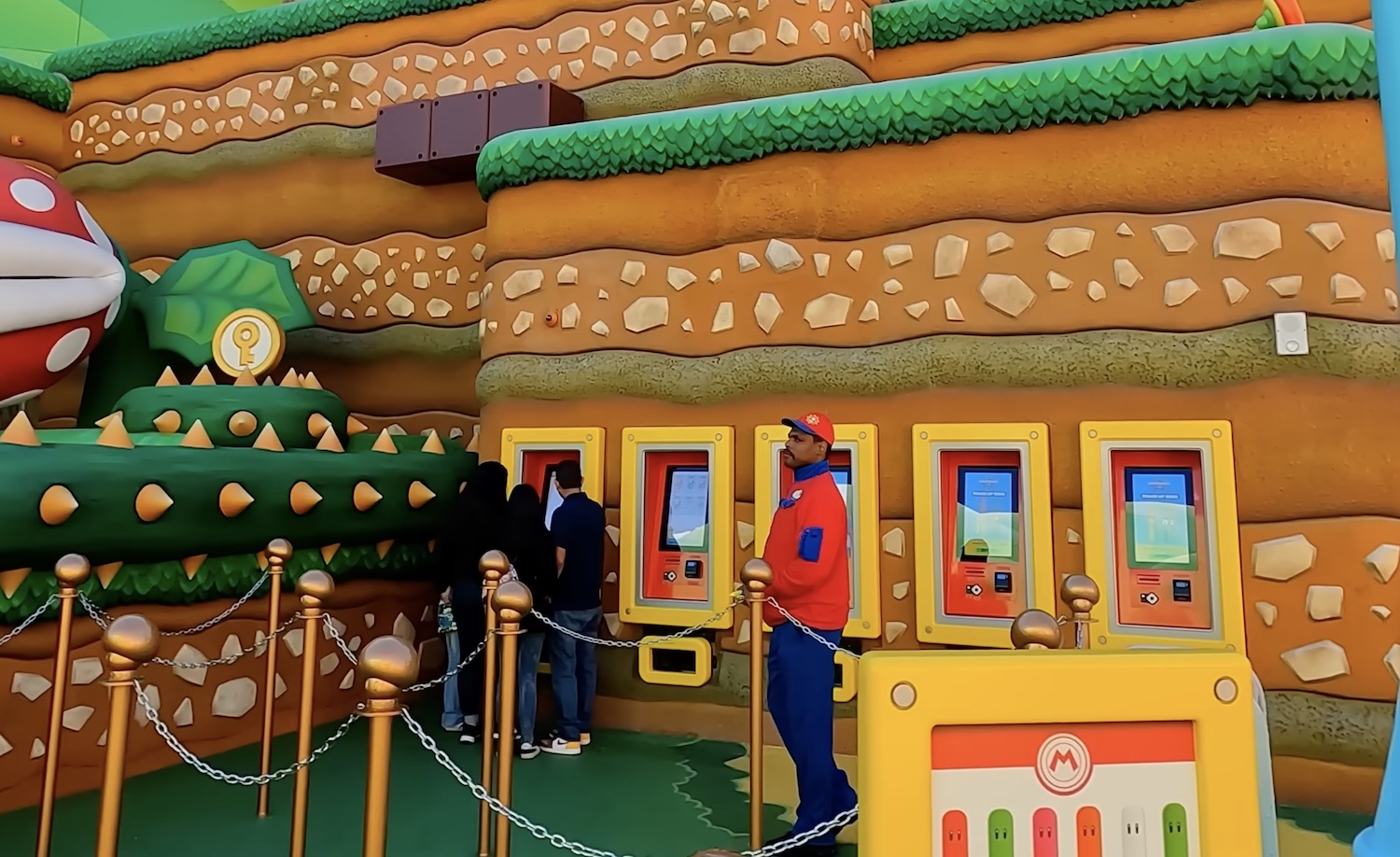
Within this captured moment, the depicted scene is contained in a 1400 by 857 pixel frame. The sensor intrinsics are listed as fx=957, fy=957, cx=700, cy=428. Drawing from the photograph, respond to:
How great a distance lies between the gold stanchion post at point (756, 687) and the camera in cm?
359

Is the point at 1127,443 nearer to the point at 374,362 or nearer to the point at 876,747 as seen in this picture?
the point at 876,747

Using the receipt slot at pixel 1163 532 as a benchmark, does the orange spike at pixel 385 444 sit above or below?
above

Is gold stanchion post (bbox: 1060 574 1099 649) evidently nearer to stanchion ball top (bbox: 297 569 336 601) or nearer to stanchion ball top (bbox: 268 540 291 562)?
stanchion ball top (bbox: 297 569 336 601)

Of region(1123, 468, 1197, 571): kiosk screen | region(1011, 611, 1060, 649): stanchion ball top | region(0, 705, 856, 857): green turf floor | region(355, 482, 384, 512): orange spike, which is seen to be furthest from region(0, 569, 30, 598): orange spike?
region(1123, 468, 1197, 571): kiosk screen

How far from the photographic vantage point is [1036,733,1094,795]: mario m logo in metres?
1.82

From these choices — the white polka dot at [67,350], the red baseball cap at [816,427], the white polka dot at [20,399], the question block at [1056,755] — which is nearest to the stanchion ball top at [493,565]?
the red baseball cap at [816,427]

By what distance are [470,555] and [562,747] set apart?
45.0 inches

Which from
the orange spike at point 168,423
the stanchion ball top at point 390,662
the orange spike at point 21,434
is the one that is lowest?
the stanchion ball top at point 390,662

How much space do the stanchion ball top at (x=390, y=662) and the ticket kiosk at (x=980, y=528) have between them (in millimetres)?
3254

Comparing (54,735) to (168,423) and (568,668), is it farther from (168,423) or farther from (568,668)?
(168,423)

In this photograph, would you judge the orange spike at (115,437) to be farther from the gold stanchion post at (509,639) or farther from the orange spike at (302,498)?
the gold stanchion post at (509,639)

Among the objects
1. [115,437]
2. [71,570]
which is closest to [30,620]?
[71,570]

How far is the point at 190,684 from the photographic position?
494cm

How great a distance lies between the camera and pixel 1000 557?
194 inches
